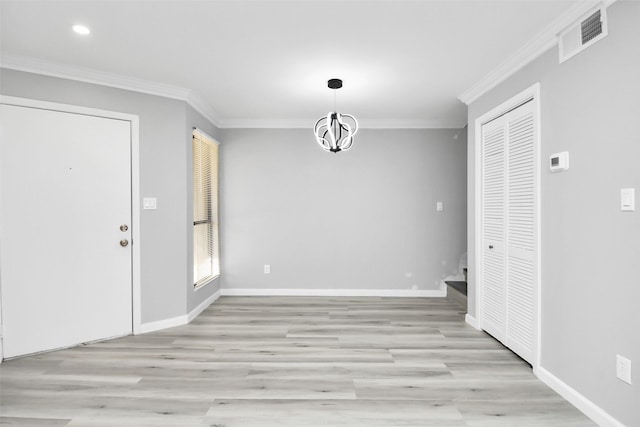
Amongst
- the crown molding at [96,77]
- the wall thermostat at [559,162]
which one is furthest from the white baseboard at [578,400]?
the crown molding at [96,77]

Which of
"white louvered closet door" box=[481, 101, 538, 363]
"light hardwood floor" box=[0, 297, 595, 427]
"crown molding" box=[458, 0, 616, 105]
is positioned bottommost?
"light hardwood floor" box=[0, 297, 595, 427]

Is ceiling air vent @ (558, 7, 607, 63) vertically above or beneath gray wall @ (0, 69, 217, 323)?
above

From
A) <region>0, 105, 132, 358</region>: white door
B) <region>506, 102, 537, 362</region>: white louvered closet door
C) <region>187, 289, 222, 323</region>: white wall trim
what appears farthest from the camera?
<region>187, 289, 222, 323</region>: white wall trim

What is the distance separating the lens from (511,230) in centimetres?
308

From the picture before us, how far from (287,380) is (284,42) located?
8.12 feet

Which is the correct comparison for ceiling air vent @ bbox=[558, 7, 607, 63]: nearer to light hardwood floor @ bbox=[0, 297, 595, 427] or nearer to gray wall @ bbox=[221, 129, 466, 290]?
light hardwood floor @ bbox=[0, 297, 595, 427]

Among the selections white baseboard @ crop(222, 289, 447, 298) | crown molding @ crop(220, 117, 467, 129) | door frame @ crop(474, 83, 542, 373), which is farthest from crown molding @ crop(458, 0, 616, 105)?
white baseboard @ crop(222, 289, 447, 298)

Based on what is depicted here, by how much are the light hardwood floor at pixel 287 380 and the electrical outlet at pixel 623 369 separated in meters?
0.39

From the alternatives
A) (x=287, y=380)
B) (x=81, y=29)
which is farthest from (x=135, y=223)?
(x=287, y=380)

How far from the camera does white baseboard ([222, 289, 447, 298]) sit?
5105mm

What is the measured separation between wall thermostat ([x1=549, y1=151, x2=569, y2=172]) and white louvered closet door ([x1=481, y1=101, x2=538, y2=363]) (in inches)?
9.4

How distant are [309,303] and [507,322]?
94.2 inches

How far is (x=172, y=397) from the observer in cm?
240

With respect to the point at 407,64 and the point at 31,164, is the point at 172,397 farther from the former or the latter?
the point at 407,64
